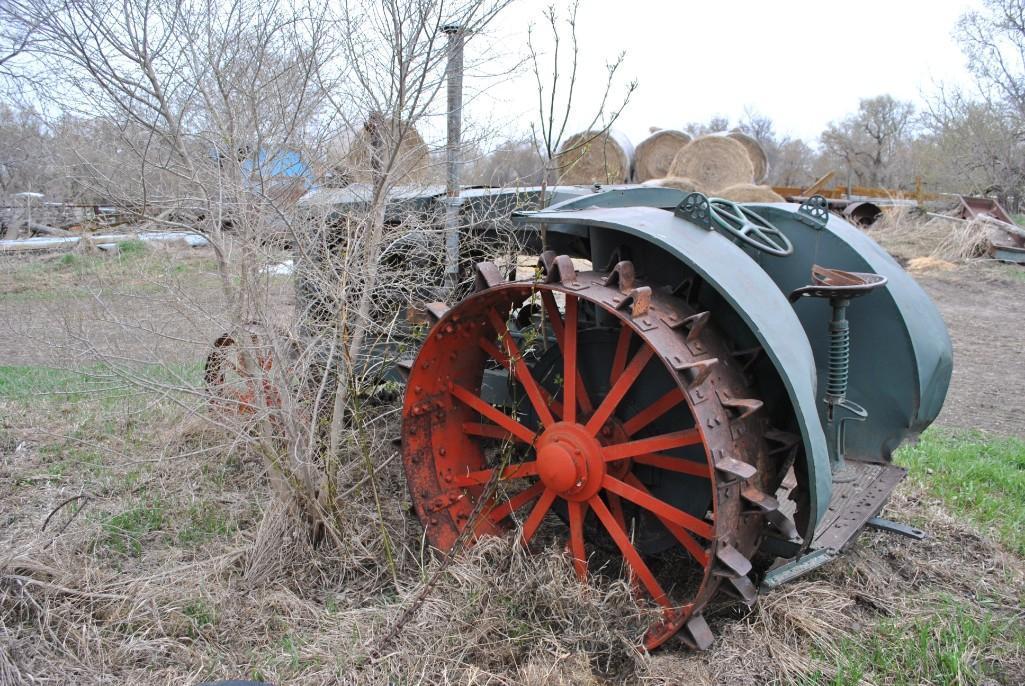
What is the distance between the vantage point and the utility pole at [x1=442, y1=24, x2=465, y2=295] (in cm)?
342

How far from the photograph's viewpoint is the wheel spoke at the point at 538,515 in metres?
3.15

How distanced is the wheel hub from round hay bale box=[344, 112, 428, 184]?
4.58ft

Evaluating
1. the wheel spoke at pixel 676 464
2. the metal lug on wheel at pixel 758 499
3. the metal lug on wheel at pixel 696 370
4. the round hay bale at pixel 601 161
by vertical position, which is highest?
the round hay bale at pixel 601 161

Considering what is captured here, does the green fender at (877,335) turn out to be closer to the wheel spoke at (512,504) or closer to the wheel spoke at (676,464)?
the wheel spoke at (676,464)

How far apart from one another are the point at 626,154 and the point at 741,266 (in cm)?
825

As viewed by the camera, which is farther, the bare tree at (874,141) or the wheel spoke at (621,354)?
the bare tree at (874,141)

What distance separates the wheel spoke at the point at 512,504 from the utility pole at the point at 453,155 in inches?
46.0

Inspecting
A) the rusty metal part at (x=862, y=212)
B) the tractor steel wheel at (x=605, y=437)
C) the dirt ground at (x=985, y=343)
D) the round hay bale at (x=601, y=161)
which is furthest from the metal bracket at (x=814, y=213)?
the rusty metal part at (x=862, y=212)

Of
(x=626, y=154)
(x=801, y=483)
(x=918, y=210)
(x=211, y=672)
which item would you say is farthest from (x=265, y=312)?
(x=918, y=210)

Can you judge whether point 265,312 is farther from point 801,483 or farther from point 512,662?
point 801,483

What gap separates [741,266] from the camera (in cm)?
271

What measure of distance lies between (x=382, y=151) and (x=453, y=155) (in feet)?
1.43

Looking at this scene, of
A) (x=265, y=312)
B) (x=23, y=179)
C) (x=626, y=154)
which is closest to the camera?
(x=265, y=312)

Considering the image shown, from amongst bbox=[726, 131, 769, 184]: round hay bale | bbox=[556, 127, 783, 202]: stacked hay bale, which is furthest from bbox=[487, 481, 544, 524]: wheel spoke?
bbox=[726, 131, 769, 184]: round hay bale
